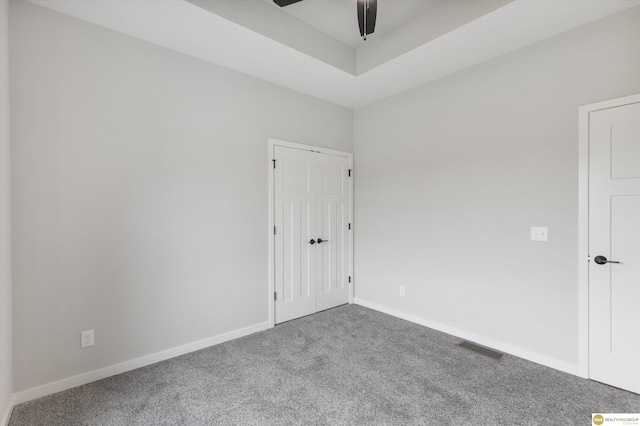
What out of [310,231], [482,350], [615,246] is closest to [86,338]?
[310,231]

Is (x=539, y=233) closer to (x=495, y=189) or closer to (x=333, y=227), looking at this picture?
(x=495, y=189)

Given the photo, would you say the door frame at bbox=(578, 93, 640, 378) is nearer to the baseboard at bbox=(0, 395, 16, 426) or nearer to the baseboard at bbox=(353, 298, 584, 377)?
the baseboard at bbox=(353, 298, 584, 377)

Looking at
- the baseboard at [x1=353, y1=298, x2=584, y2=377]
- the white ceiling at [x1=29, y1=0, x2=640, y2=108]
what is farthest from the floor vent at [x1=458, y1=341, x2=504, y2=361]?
the white ceiling at [x1=29, y1=0, x2=640, y2=108]

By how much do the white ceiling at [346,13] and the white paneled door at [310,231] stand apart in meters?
1.31

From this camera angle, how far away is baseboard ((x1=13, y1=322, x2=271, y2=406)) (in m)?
2.08

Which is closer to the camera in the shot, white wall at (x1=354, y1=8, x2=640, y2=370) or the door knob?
the door knob

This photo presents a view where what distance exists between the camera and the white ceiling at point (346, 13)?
8.30 feet

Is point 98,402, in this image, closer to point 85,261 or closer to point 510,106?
point 85,261

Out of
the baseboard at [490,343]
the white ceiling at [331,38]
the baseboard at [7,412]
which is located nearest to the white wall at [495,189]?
the baseboard at [490,343]

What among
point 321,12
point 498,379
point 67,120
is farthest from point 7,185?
point 498,379

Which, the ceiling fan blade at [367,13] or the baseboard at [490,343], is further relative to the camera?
the baseboard at [490,343]

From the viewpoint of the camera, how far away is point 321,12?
8.67 feet

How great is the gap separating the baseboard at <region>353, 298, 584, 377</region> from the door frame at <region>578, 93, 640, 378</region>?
108 millimetres

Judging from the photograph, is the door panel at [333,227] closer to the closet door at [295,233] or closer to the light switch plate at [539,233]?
the closet door at [295,233]
